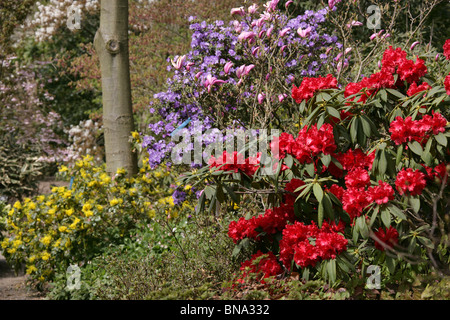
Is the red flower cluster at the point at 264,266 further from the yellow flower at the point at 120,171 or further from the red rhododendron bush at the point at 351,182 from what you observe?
the yellow flower at the point at 120,171

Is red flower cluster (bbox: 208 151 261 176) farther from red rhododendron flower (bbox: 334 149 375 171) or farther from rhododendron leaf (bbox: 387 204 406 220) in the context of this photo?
rhododendron leaf (bbox: 387 204 406 220)

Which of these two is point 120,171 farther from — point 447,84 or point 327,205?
point 447,84

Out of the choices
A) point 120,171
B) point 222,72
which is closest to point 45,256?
point 120,171

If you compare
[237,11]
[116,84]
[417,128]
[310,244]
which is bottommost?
[310,244]

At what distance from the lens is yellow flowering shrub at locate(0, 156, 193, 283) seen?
15.4 ft

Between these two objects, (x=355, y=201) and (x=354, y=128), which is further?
(x=354, y=128)

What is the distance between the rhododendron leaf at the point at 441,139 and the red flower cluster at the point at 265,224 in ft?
3.20

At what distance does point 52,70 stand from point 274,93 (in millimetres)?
8143

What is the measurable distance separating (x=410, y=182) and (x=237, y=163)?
3.21 ft

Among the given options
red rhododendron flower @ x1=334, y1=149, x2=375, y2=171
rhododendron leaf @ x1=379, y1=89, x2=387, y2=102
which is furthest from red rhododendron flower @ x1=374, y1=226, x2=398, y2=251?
rhododendron leaf @ x1=379, y1=89, x2=387, y2=102

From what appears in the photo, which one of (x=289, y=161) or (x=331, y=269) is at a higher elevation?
(x=289, y=161)

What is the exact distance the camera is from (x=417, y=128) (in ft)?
9.37

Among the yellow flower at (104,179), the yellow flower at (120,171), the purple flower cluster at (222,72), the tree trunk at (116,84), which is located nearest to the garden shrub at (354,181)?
the purple flower cluster at (222,72)

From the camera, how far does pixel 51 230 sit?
15.4 ft
